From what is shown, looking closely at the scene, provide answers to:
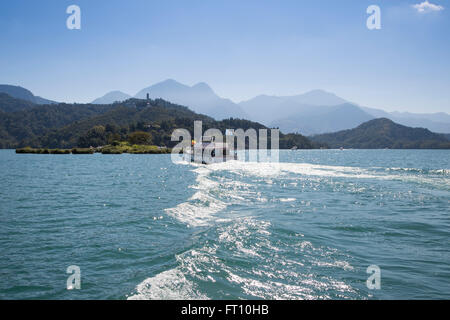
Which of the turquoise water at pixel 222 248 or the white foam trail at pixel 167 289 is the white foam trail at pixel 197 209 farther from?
the white foam trail at pixel 167 289

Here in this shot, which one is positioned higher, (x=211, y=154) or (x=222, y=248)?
(x=211, y=154)

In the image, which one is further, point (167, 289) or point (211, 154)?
point (211, 154)

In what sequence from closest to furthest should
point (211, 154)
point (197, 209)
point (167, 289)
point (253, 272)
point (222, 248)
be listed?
point (167, 289), point (253, 272), point (222, 248), point (197, 209), point (211, 154)

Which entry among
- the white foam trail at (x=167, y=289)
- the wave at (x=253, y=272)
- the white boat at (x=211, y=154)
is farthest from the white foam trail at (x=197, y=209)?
the white boat at (x=211, y=154)

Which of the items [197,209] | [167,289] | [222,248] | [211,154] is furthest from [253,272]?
[211,154]

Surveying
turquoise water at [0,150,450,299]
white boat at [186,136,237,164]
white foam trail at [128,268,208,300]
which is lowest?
turquoise water at [0,150,450,299]

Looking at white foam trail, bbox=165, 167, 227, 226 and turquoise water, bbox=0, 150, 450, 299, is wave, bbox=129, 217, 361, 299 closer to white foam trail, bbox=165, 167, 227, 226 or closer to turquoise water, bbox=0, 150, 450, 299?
turquoise water, bbox=0, 150, 450, 299

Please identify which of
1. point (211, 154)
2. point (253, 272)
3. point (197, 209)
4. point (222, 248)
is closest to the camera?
point (253, 272)

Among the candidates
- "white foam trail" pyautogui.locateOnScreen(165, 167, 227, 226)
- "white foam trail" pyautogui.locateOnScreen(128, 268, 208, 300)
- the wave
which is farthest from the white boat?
"white foam trail" pyautogui.locateOnScreen(128, 268, 208, 300)

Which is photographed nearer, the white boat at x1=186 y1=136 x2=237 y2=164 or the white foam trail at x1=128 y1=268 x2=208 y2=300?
the white foam trail at x1=128 y1=268 x2=208 y2=300

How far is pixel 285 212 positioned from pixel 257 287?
1189 centimetres

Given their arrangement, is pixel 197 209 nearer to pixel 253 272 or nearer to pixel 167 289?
pixel 253 272

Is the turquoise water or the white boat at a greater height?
the white boat

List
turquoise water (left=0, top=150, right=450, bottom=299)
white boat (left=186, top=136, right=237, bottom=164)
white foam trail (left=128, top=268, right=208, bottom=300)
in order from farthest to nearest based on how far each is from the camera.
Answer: white boat (left=186, top=136, right=237, bottom=164)
turquoise water (left=0, top=150, right=450, bottom=299)
white foam trail (left=128, top=268, right=208, bottom=300)
